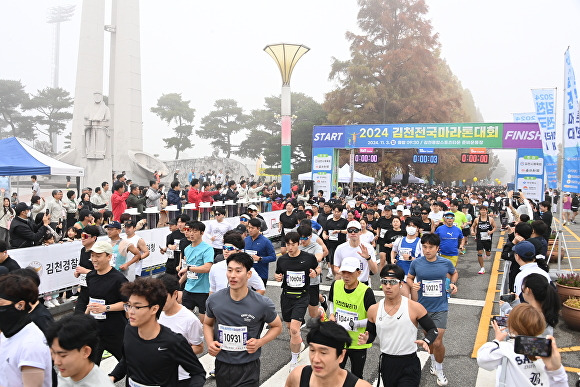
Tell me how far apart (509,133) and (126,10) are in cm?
2538

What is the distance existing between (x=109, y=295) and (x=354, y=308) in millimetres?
2621

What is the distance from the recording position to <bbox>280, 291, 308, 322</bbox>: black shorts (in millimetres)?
6484

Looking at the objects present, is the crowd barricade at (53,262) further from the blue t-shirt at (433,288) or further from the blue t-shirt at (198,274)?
the blue t-shirt at (433,288)

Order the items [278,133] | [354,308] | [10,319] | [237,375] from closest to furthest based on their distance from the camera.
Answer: [10,319] < [237,375] < [354,308] < [278,133]

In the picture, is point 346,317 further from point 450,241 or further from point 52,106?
point 52,106

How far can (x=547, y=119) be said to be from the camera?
11.7 meters

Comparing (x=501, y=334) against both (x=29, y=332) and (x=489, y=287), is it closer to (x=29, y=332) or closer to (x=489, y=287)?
(x=29, y=332)

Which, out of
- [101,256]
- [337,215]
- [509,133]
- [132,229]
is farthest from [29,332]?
[509,133]

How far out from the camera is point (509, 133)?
2397 centimetres

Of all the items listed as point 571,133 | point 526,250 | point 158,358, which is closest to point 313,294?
point 526,250

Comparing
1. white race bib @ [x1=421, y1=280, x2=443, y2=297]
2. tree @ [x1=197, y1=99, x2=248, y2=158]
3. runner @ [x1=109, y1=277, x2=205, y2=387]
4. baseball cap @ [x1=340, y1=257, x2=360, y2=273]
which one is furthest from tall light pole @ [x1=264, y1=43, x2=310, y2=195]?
tree @ [x1=197, y1=99, x2=248, y2=158]

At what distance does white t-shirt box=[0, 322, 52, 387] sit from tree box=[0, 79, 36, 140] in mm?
75563

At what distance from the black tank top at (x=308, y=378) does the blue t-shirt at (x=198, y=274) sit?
3917mm

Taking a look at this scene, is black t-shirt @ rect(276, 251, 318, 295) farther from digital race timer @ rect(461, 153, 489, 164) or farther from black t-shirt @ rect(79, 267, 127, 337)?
digital race timer @ rect(461, 153, 489, 164)
